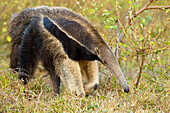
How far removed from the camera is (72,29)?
5031 millimetres

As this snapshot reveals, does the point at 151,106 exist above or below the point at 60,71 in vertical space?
below

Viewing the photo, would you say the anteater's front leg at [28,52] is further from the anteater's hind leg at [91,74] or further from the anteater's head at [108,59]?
the anteater's head at [108,59]

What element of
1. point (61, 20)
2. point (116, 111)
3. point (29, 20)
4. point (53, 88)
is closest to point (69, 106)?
point (116, 111)

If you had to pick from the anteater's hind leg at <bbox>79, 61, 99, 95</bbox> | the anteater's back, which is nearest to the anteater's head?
the anteater's back

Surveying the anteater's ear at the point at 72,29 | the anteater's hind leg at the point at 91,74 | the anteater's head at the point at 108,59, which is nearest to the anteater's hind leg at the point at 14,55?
the anteater's ear at the point at 72,29

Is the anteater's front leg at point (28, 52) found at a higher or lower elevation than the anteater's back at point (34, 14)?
lower

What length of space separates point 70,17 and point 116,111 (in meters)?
2.14

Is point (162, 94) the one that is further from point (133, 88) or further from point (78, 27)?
point (78, 27)

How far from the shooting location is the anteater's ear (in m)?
4.87

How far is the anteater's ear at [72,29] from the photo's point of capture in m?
4.87

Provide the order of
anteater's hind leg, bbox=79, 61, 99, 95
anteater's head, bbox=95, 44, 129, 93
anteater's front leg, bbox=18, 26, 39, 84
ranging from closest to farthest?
1. anteater's head, bbox=95, 44, 129, 93
2. anteater's front leg, bbox=18, 26, 39, 84
3. anteater's hind leg, bbox=79, 61, 99, 95

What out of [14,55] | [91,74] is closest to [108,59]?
[91,74]

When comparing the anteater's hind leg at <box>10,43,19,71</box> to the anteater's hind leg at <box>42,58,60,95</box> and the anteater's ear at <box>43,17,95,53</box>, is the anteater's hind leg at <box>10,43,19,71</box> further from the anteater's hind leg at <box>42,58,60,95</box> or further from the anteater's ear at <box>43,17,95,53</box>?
the anteater's ear at <box>43,17,95,53</box>

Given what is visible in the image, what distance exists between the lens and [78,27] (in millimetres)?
5023
